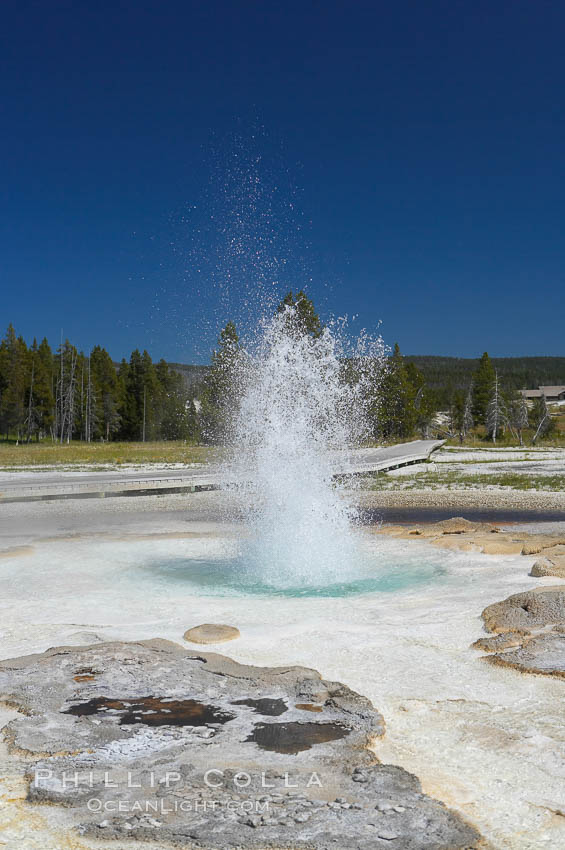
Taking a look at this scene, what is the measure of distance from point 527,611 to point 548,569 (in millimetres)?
2014

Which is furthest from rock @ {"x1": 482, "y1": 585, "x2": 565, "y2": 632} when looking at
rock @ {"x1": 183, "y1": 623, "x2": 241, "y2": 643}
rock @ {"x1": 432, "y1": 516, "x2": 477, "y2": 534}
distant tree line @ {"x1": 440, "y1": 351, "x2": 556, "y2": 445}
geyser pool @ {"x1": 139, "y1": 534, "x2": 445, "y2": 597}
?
distant tree line @ {"x1": 440, "y1": 351, "x2": 556, "y2": 445}

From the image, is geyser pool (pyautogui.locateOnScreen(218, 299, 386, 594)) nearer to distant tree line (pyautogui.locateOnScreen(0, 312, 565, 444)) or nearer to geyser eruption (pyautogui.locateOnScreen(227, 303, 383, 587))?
geyser eruption (pyautogui.locateOnScreen(227, 303, 383, 587))

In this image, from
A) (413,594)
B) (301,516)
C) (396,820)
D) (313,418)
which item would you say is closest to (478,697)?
(396,820)

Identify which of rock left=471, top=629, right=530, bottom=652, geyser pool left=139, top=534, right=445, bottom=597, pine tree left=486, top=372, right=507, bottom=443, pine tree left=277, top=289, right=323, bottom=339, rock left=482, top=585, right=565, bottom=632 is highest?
pine tree left=277, top=289, right=323, bottom=339

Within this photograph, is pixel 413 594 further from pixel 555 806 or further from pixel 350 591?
pixel 555 806

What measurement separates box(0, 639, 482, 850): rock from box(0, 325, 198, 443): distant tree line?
55.5 m

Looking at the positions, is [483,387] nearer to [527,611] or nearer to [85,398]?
[85,398]

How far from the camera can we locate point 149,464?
1387 inches

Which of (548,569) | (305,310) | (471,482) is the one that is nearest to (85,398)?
(305,310)

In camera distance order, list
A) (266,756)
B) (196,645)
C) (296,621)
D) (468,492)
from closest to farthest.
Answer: (266,756)
(196,645)
(296,621)
(468,492)

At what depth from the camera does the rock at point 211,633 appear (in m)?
6.62

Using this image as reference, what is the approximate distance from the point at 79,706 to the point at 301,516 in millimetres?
6197

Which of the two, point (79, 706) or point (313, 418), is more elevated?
point (313, 418)

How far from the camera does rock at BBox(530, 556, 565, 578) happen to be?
8.88 meters
